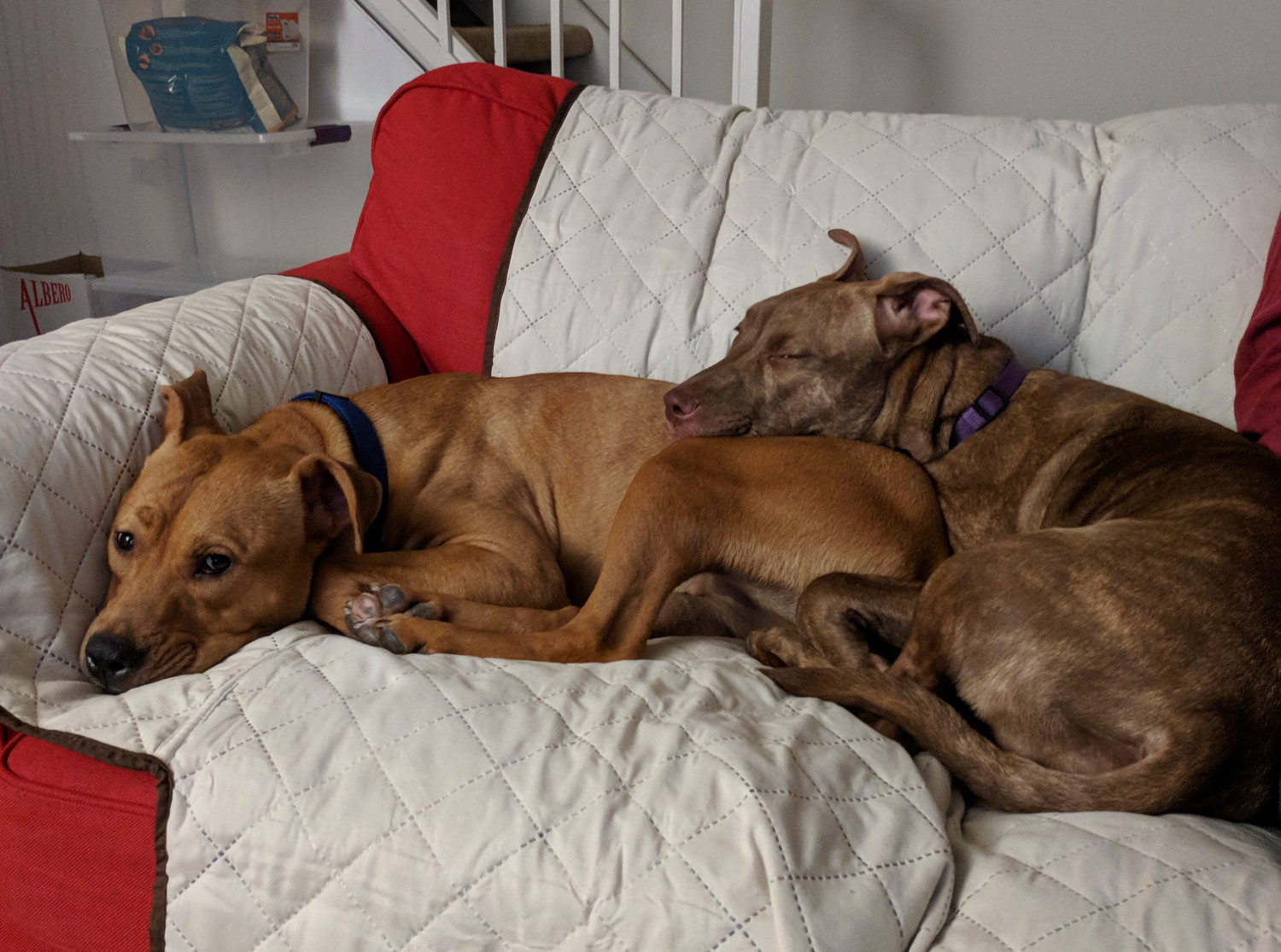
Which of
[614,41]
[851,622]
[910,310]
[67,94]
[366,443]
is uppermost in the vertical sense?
[614,41]

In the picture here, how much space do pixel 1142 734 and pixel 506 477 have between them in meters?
1.50

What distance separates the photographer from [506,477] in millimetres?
2449

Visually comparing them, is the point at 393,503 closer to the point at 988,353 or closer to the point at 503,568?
the point at 503,568

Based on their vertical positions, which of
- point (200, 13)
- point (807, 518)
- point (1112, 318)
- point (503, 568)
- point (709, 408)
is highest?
point (200, 13)

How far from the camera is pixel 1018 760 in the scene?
5.15ft

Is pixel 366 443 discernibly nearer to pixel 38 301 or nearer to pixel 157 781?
pixel 157 781

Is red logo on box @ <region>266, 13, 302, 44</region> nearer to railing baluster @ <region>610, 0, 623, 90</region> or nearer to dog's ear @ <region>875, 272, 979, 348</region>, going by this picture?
railing baluster @ <region>610, 0, 623, 90</region>

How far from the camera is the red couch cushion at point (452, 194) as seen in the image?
2.78 meters

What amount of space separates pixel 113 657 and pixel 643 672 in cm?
95

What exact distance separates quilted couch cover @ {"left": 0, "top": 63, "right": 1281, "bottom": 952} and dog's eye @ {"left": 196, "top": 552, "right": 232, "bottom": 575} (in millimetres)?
165

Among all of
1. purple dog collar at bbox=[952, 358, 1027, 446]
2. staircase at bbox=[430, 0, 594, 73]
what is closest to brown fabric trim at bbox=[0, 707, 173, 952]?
purple dog collar at bbox=[952, 358, 1027, 446]

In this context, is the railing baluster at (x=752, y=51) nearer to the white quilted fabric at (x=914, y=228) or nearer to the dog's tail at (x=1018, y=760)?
the white quilted fabric at (x=914, y=228)

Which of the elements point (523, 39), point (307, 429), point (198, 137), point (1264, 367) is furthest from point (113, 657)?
point (523, 39)

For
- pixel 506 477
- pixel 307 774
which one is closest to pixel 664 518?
pixel 506 477
